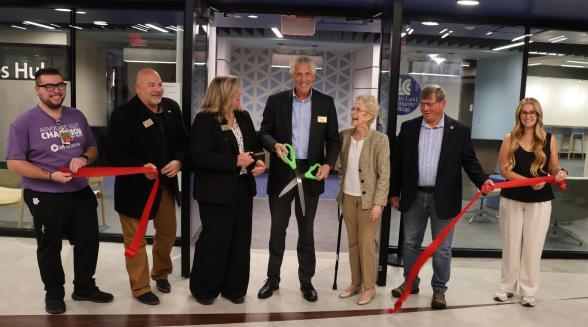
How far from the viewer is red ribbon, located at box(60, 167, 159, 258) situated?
3346 mm

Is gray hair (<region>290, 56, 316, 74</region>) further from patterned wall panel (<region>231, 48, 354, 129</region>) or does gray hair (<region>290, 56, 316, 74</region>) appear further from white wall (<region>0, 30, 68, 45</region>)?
patterned wall panel (<region>231, 48, 354, 129</region>)

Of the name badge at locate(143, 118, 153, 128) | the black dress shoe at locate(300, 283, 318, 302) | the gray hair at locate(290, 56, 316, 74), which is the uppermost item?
the gray hair at locate(290, 56, 316, 74)

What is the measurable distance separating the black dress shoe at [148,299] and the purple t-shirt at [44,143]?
98cm

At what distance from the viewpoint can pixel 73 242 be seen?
3.59 meters

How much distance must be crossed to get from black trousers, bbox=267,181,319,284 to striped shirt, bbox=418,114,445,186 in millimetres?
872

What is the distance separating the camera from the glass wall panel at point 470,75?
5.08 meters

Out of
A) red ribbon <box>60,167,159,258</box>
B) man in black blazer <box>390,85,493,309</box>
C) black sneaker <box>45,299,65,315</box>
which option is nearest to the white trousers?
man in black blazer <box>390,85,493,309</box>

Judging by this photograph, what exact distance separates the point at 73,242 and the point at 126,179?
0.63 meters

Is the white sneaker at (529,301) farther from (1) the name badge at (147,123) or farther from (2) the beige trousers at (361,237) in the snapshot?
(1) the name badge at (147,123)

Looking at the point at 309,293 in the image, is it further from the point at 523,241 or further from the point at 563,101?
the point at 563,101

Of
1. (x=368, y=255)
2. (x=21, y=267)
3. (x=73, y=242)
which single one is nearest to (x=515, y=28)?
(x=368, y=255)

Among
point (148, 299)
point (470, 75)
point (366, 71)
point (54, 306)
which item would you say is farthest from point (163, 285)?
point (366, 71)

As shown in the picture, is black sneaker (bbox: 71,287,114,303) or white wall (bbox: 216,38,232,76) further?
white wall (bbox: 216,38,232,76)

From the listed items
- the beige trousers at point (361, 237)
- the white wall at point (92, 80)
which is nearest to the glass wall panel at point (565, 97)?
the beige trousers at point (361, 237)
